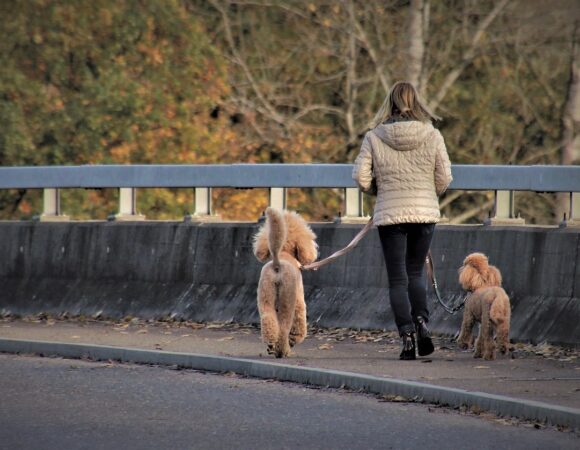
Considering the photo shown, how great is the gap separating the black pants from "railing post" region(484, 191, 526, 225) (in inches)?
65.9

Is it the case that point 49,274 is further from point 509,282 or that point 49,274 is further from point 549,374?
point 549,374

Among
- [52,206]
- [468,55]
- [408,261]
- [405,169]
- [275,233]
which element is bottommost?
[408,261]

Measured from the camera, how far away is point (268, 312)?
12203mm

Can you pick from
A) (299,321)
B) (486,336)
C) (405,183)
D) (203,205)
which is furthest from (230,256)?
(486,336)

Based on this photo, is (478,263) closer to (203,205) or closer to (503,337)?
(503,337)

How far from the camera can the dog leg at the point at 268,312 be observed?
1219 centimetres

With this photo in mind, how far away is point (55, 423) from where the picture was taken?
9508mm

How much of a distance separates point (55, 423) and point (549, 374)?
3.49 meters

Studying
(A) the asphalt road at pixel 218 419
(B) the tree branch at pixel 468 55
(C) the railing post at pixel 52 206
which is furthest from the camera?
(B) the tree branch at pixel 468 55

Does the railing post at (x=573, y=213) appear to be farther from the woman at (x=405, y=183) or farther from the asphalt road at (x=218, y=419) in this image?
the asphalt road at (x=218, y=419)

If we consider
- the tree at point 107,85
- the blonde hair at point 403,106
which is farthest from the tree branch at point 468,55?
the blonde hair at point 403,106

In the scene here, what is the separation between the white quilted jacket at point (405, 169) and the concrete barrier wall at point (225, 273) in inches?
49.8

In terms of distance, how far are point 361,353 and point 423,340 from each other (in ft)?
2.47

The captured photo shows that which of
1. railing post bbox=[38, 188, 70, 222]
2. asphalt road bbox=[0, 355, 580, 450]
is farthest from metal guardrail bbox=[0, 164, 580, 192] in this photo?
asphalt road bbox=[0, 355, 580, 450]
